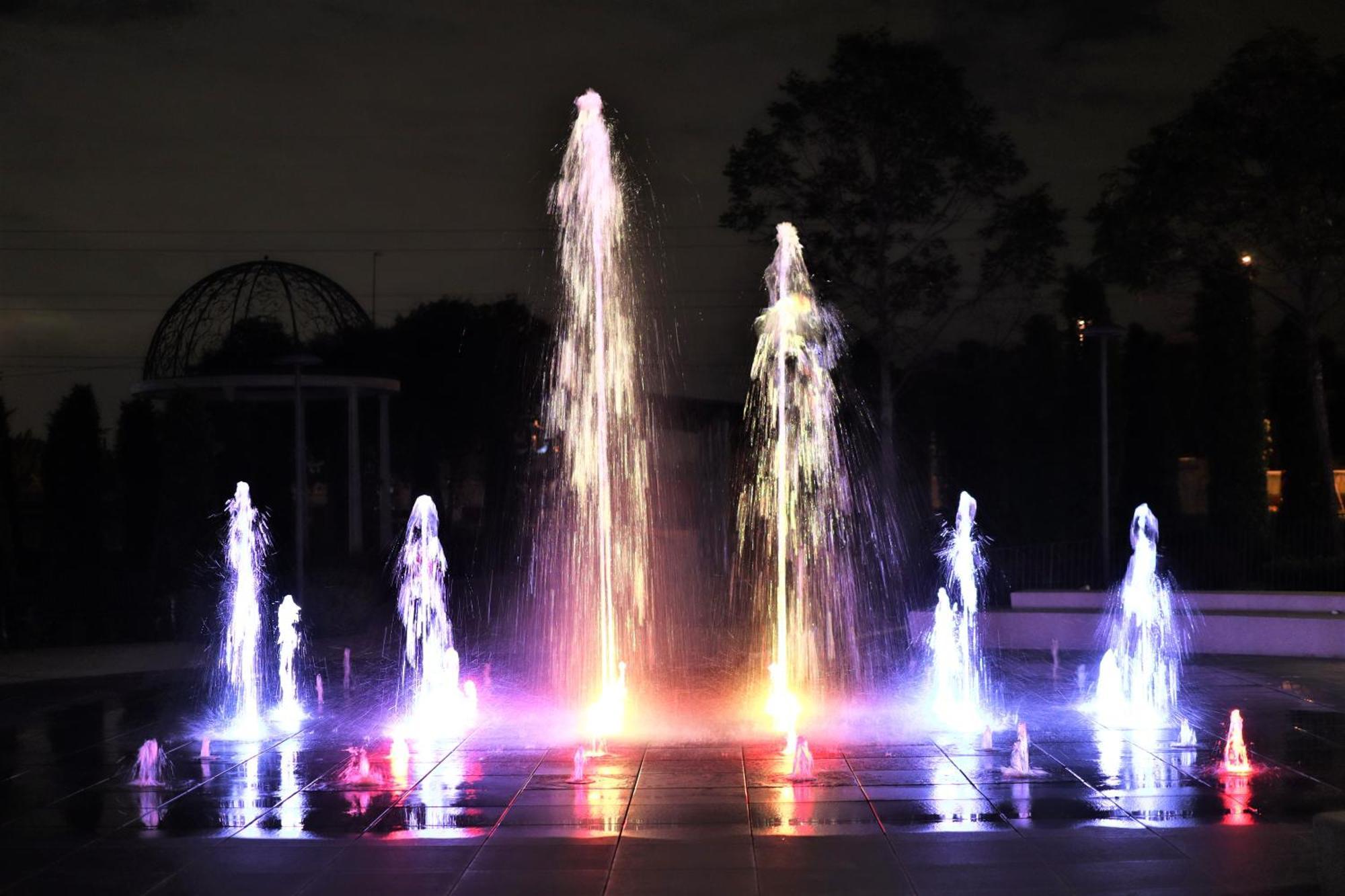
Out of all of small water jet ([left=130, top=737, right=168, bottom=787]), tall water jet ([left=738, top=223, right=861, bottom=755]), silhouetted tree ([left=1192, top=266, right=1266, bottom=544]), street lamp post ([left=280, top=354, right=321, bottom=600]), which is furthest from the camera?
silhouetted tree ([left=1192, top=266, right=1266, bottom=544])

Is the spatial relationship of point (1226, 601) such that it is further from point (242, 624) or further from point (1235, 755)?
point (242, 624)

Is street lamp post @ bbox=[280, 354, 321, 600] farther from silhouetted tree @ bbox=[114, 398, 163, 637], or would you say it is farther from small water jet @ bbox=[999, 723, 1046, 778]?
small water jet @ bbox=[999, 723, 1046, 778]

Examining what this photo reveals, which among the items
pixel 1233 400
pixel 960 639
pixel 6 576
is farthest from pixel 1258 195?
pixel 6 576

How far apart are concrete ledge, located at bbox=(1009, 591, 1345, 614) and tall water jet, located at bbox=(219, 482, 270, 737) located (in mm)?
12198

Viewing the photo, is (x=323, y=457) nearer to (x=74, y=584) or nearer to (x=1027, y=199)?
(x=74, y=584)

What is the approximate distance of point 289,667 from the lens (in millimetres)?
18453

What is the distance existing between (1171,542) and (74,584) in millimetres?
19645

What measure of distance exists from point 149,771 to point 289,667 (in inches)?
298

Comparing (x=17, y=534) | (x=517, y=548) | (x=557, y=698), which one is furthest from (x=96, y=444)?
(x=557, y=698)

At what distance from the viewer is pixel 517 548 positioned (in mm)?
38094

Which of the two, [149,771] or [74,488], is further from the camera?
[74,488]

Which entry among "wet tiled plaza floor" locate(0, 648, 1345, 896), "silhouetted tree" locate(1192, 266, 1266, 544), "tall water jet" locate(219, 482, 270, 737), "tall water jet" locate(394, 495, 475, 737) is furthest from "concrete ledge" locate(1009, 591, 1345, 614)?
"tall water jet" locate(219, 482, 270, 737)

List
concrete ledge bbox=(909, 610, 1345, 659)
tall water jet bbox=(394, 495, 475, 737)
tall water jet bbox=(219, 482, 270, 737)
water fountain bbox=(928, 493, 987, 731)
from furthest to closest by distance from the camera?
concrete ledge bbox=(909, 610, 1345, 659)
tall water jet bbox=(219, 482, 270, 737)
water fountain bbox=(928, 493, 987, 731)
tall water jet bbox=(394, 495, 475, 737)

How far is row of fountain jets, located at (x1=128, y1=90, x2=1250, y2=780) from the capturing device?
15.4 meters
